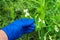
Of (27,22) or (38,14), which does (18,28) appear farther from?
(38,14)

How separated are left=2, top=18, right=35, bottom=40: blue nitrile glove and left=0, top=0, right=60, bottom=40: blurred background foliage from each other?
0.32 ft

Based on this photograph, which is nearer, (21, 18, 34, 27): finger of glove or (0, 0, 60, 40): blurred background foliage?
(21, 18, 34, 27): finger of glove

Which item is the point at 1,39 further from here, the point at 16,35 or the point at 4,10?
the point at 4,10

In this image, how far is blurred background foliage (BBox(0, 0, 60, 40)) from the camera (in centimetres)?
190

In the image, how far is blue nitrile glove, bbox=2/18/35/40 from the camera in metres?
1.70

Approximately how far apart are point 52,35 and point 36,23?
188 mm

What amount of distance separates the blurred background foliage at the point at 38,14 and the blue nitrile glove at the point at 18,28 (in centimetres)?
10

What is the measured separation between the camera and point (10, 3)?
2086 mm

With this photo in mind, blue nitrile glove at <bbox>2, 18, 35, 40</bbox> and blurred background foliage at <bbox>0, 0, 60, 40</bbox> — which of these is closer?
blue nitrile glove at <bbox>2, 18, 35, 40</bbox>

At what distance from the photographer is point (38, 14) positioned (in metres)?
1.94

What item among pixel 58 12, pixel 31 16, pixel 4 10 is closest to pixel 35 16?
pixel 31 16

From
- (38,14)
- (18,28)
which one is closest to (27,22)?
(18,28)

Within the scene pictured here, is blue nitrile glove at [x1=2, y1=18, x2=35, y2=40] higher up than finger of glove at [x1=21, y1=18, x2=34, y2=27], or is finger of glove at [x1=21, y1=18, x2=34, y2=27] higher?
finger of glove at [x1=21, y1=18, x2=34, y2=27]

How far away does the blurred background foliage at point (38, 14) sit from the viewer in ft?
6.23
